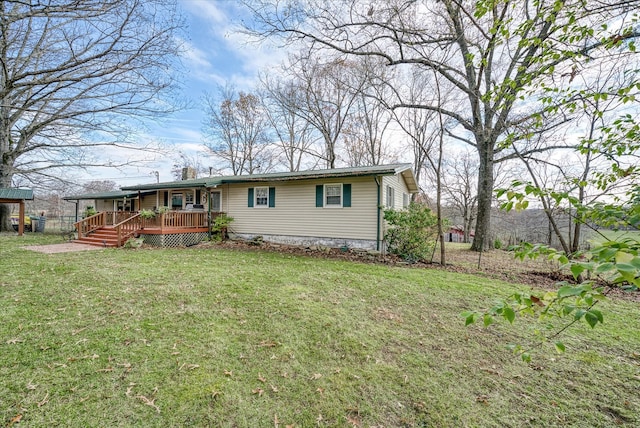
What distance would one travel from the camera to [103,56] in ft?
18.2

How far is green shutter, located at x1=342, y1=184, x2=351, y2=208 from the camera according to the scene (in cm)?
1045

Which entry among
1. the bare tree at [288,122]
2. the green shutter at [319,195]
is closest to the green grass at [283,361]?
the green shutter at [319,195]

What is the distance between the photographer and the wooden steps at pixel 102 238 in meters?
11.0

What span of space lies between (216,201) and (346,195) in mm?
7031

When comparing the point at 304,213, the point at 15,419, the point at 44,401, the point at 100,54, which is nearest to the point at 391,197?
the point at 304,213

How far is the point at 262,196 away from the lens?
12.5 metres

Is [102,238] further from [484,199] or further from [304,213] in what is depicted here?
[484,199]

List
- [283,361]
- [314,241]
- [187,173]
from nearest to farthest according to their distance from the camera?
1. [283,361]
2. [314,241]
3. [187,173]


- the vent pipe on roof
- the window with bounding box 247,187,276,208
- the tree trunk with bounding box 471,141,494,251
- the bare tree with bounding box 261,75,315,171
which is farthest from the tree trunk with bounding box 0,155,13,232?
the tree trunk with bounding box 471,141,494,251

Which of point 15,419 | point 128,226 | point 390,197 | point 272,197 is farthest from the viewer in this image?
point 272,197

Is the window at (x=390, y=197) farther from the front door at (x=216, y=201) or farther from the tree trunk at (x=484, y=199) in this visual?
the front door at (x=216, y=201)

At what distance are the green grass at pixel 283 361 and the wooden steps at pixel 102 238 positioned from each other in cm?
575

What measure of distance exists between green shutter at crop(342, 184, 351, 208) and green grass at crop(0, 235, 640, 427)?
5.12 m

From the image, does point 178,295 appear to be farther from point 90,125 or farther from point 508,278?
point 508,278
